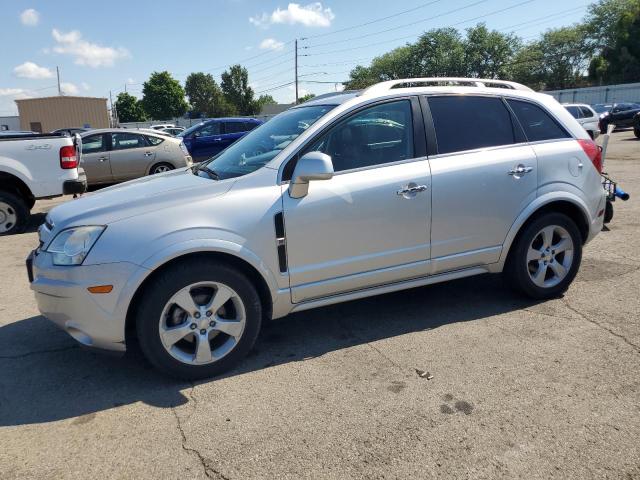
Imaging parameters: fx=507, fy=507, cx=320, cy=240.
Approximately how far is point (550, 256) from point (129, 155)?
10222mm

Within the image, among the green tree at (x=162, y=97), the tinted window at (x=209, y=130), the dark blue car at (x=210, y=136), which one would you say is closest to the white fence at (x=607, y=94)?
the dark blue car at (x=210, y=136)

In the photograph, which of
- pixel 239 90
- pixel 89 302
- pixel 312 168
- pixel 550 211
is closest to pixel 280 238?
pixel 312 168

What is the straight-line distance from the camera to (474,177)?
396 centimetres

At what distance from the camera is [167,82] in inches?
3199

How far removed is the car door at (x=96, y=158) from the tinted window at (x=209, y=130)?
4823 mm

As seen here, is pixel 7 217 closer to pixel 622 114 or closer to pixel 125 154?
pixel 125 154

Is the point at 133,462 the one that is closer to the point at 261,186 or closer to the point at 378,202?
the point at 261,186

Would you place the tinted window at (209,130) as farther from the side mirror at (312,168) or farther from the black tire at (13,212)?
the side mirror at (312,168)

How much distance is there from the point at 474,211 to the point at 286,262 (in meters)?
1.59

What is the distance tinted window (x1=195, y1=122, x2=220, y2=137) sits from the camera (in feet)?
54.1

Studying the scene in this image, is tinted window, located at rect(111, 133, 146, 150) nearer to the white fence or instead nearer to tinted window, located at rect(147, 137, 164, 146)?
tinted window, located at rect(147, 137, 164, 146)

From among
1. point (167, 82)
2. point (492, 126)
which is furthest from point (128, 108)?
point (492, 126)

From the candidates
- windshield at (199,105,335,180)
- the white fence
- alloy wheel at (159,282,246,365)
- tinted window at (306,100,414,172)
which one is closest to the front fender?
tinted window at (306,100,414,172)

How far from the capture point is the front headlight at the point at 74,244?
3.07m
